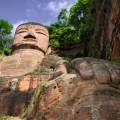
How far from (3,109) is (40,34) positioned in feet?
21.4

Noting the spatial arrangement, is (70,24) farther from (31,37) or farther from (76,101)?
(76,101)

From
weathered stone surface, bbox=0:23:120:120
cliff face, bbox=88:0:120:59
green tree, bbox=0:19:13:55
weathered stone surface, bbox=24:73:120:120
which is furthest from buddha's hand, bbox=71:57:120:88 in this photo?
green tree, bbox=0:19:13:55

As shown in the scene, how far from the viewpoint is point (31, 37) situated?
47.6 feet

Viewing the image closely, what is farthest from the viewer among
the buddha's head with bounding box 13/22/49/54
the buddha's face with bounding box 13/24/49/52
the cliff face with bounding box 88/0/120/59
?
the buddha's face with bounding box 13/24/49/52

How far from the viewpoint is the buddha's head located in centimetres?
1420

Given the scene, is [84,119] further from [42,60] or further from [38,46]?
[38,46]

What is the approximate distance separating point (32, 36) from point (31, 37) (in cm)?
8

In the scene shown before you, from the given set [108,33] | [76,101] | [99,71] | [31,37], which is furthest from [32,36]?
[76,101]

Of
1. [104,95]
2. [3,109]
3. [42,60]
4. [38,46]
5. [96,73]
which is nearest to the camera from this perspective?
[104,95]

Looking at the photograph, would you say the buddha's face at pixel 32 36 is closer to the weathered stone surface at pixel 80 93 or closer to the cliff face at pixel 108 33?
the cliff face at pixel 108 33

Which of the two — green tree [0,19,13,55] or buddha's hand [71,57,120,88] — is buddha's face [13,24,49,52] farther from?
green tree [0,19,13,55]

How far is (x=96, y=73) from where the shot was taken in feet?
15.9

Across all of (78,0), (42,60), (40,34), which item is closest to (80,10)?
(78,0)

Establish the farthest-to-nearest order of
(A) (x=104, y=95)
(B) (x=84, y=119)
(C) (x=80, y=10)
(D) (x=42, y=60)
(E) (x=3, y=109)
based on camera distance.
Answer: (C) (x=80, y=10)
(D) (x=42, y=60)
(E) (x=3, y=109)
(A) (x=104, y=95)
(B) (x=84, y=119)
